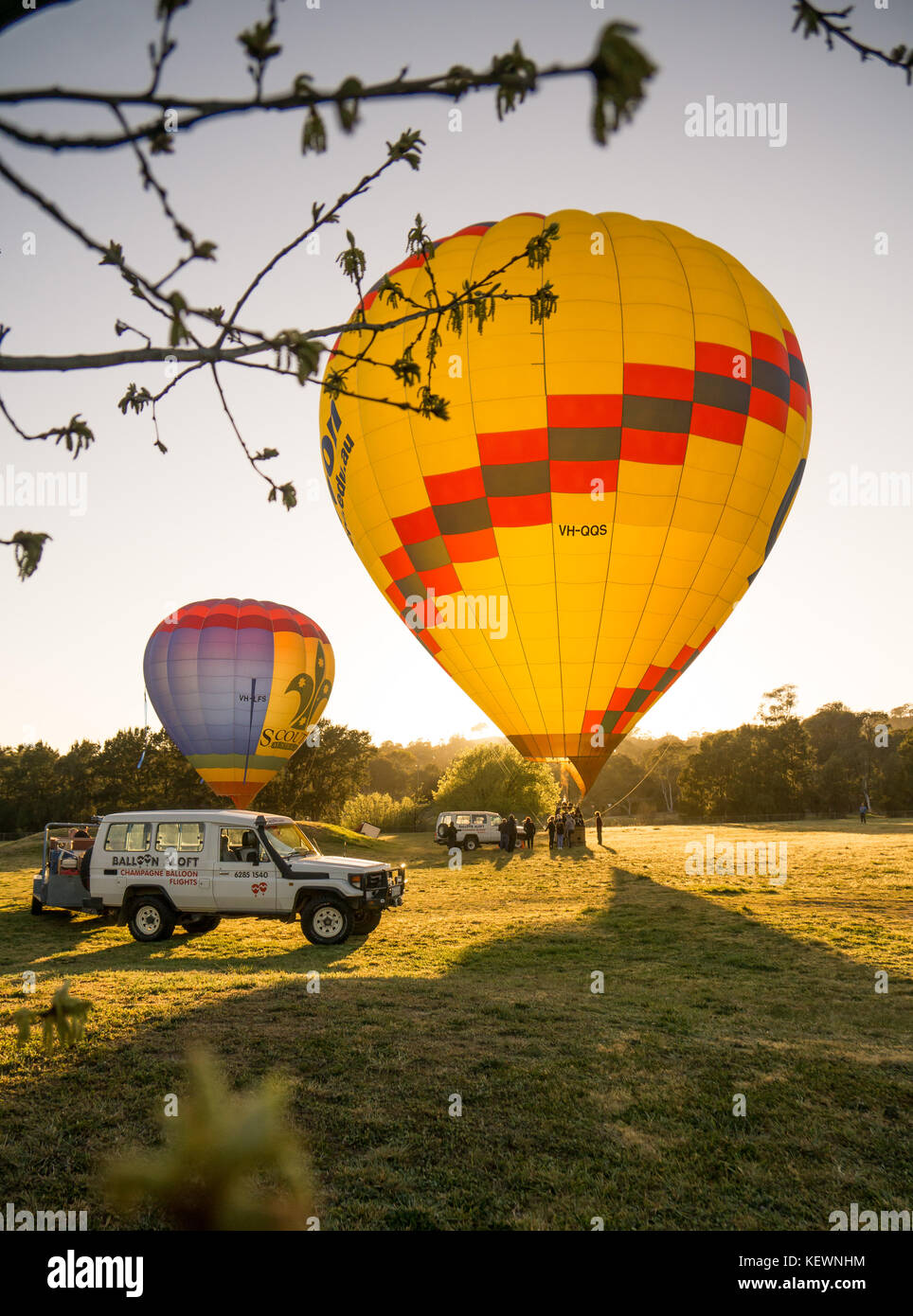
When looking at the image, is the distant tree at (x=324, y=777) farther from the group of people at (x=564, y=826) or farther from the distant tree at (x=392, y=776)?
the distant tree at (x=392, y=776)

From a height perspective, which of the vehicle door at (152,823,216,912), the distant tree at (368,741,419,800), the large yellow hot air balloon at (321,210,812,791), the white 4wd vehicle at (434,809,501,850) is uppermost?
the large yellow hot air balloon at (321,210,812,791)

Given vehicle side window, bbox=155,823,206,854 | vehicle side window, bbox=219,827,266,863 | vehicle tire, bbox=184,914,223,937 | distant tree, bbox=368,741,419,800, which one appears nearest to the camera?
vehicle side window, bbox=219,827,266,863

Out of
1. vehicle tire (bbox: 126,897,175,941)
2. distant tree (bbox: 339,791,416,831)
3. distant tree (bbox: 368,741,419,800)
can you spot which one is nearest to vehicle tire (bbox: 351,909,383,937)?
vehicle tire (bbox: 126,897,175,941)

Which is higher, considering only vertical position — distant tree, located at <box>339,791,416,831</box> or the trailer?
the trailer

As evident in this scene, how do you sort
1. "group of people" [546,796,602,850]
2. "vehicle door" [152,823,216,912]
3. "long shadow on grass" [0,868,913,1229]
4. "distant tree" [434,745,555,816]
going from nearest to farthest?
"long shadow on grass" [0,868,913,1229] → "vehicle door" [152,823,216,912] → "group of people" [546,796,602,850] → "distant tree" [434,745,555,816]

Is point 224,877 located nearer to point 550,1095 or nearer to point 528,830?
point 550,1095

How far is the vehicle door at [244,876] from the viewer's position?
42.5 feet

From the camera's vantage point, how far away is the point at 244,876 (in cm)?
1308

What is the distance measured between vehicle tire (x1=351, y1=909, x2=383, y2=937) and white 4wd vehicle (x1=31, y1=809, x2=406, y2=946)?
0.02 metres

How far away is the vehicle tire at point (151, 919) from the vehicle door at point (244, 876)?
1.06 meters

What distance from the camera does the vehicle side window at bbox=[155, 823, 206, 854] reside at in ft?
44.0

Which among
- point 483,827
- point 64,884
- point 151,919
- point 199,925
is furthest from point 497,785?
point 151,919

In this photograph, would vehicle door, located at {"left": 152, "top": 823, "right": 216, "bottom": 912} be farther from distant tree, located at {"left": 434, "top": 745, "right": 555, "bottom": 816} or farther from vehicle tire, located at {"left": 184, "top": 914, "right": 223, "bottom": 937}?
distant tree, located at {"left": 434, "top": 745, "right": 555, "bottom": 816}
